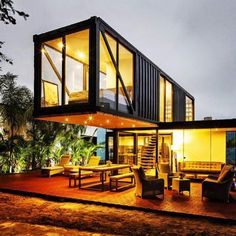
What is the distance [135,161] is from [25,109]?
232 inches

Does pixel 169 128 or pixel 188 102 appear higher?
pixel 188 102

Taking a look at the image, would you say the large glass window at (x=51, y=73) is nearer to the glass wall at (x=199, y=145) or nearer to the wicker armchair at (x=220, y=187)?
the wicker armchair at (x=220, y=187)

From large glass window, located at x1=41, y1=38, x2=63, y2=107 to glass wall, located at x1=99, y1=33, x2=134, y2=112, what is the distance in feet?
4.91

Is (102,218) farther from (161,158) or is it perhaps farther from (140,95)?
(161,158)

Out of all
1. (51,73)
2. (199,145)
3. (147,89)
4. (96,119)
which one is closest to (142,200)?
(96,119)

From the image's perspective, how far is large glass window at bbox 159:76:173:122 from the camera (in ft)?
47.1

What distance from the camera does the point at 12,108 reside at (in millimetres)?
12641

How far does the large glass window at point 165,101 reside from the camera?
14.4 meters

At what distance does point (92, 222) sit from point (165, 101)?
9850 millimetres

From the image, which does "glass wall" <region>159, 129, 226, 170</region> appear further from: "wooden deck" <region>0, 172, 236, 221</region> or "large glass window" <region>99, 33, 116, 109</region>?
"large glass window" <region>99, 33, 116, 109</region>

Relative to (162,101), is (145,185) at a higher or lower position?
lower

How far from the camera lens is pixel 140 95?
1131cm

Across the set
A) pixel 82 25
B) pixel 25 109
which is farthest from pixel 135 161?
pixel 82 25

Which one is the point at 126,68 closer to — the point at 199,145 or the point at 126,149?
the point at 126,149
